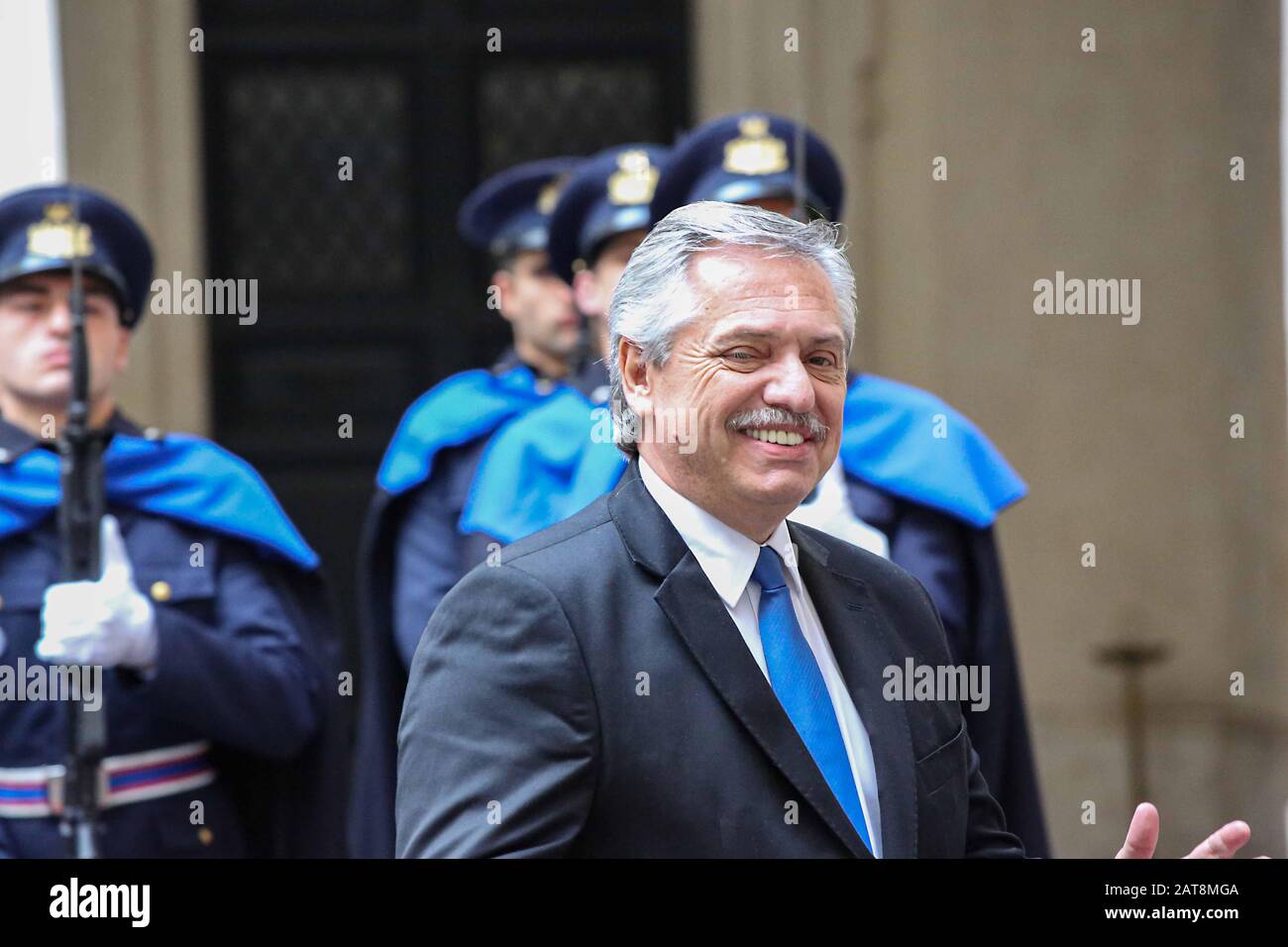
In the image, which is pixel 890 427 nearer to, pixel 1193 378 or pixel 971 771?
pixel 971 771

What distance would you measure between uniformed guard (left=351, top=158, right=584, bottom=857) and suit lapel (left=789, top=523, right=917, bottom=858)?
2289 millimetres

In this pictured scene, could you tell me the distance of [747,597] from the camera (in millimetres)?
2400

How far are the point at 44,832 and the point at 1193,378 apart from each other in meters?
4.42

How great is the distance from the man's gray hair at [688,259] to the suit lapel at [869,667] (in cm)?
29

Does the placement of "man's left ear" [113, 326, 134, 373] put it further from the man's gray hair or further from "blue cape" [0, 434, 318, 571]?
the man's gray hair

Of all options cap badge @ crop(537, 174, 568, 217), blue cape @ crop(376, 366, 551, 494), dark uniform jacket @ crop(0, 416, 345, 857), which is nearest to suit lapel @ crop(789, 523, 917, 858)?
dark uniform jacket @ crop(0, 416, 345, 857)

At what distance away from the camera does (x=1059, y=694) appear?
22.6 feet

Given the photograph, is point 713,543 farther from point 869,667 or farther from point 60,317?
point 60,317

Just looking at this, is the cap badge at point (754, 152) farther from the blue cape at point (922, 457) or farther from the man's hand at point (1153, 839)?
the man's hand at point (1153, 839)

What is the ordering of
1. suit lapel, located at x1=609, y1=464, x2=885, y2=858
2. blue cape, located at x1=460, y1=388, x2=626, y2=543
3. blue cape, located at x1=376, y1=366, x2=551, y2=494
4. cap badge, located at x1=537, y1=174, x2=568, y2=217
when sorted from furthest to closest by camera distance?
cap badge, located at x1=537, y1=174, x2=568, y2=217 → blue cape, located at x1=376, y1=366, x2=551, y2=494 → blue cape, located at x1=460, y1=388, x2=626, y2=543 → suit lapel, located at x1=609, y1=464, x2=885, y2=858

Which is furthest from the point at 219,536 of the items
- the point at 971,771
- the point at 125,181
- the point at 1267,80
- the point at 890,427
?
the point at 1267,80

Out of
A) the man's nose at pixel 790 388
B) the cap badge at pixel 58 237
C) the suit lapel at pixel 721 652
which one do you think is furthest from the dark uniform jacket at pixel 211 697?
the man's nose at pixel 790 388

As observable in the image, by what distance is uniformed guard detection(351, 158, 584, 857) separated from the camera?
506 centimetres
